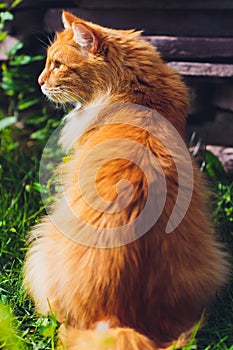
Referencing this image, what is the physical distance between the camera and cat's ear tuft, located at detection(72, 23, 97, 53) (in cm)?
238

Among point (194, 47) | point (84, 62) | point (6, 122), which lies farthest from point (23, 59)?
point (84, 62)

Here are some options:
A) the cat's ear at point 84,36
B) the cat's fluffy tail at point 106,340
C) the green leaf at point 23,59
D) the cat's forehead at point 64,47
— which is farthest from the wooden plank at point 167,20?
the cat's fluffy tail at point 106,340

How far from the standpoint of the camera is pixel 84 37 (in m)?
2.43

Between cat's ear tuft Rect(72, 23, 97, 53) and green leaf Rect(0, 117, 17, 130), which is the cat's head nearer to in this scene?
cat's ear tuft Rect(72, 23, 97, 53)

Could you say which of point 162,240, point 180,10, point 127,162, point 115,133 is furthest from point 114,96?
point 180,10

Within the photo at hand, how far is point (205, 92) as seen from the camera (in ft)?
11.8

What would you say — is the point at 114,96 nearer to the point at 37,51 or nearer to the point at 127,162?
the point at 127,162

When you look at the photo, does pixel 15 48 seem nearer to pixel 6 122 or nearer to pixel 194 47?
pixel 6 122

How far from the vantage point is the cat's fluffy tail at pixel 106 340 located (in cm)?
206

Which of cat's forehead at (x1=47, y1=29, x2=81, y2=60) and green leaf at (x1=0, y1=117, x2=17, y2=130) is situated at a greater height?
cat's forehead at (x1=47, y1=29, x2=81, y2=60)

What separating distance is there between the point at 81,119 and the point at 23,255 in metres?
0.83

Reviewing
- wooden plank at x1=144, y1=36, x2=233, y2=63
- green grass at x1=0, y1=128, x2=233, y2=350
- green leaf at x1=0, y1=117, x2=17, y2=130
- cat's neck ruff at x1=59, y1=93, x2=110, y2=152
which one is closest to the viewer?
green grass at x1=0, y1=128, x2=233, y2=350

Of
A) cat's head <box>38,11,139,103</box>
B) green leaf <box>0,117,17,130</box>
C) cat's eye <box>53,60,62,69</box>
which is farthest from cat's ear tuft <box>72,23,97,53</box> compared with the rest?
green leaf <box>0,117,17,130</box>

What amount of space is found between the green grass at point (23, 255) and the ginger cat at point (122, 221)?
12 centimetres
